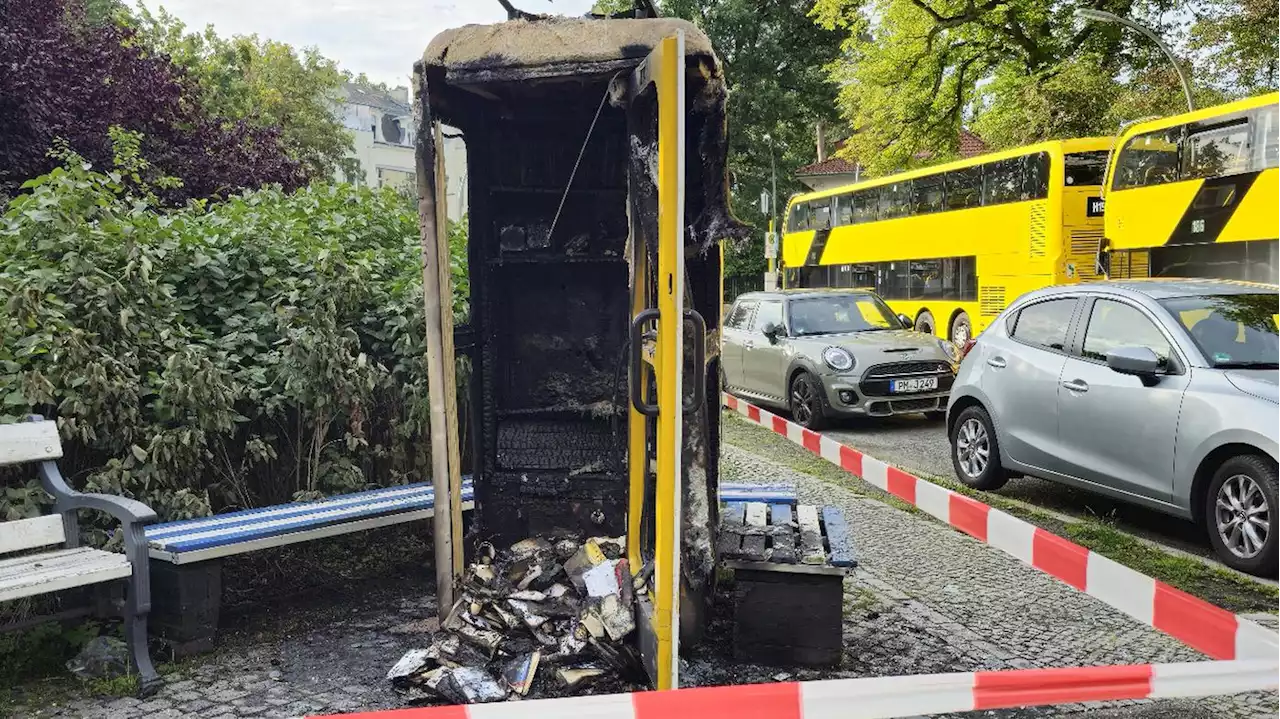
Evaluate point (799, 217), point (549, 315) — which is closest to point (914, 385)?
point (549, 315)

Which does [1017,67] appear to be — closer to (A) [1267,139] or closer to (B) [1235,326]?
(A) [1267,139]

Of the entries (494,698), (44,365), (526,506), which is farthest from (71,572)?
(526,506)

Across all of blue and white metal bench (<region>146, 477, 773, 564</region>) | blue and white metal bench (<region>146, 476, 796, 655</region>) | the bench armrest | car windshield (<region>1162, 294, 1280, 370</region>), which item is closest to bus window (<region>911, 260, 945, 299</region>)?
car windshield (<region>1162, 294, 1280, 370</region>)

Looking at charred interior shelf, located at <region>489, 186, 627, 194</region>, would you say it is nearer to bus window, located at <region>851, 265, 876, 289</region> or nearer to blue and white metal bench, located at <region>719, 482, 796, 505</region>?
blue and white metal bench, located at <region>719, 482, 796, 505</region>

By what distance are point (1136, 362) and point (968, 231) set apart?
15667 millimetres

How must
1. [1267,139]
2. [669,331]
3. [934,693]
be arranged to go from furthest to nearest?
[1267,139] < [669,331] < [934,693]

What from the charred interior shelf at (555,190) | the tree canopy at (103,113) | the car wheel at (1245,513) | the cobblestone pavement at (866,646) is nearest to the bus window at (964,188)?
the tree canopy at (103,113)

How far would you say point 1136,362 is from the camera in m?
6.14

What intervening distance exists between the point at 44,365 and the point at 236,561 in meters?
1.41

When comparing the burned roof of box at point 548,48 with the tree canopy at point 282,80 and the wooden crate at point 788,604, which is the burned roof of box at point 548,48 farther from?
the tree canopy at point 282,80

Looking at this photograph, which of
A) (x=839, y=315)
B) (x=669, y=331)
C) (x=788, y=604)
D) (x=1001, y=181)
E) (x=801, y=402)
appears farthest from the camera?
(x=1001, y=181)

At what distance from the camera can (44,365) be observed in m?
4.46

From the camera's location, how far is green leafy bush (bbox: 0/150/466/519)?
4473 millimetres

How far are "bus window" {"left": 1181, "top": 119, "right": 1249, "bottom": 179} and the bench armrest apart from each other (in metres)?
16.0
